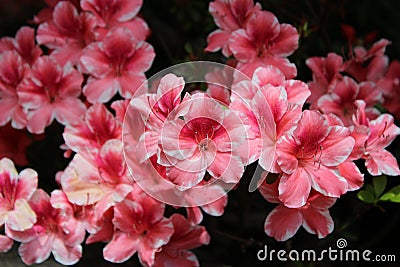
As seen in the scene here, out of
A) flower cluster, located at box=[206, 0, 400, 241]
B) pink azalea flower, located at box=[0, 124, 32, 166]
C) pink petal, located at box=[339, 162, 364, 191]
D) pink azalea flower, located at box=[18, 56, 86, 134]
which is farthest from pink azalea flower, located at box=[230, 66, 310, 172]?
pink azalea flower, located at box=[0, 124, 32, 166]

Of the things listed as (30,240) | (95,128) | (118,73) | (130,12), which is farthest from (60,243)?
(130,12)

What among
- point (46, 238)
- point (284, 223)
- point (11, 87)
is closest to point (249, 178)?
point (284, 223)

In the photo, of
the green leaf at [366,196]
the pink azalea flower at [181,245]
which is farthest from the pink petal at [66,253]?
the green leaf at [366,196]

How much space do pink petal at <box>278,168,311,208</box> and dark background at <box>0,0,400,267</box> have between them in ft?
0.46

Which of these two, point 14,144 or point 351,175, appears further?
point 14,144

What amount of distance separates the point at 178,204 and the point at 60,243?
0.20 meters

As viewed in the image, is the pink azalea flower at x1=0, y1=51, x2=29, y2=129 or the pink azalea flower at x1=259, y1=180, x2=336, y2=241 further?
the pink azalea flower at x1=0, y1=51, x2=29, y2=129

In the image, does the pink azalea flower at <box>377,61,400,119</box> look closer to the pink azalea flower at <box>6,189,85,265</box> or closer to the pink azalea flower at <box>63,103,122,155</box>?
the pink azalea flower at <box>63,103,122,155</box>

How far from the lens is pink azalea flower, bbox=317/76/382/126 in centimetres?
108

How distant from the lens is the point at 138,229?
3.28 feet

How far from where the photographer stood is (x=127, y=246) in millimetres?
996

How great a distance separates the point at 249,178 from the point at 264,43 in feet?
0.75

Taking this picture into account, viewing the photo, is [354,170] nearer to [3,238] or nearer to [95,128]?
[95,128]

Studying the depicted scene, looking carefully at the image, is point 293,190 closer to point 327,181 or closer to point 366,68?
point 327,181
